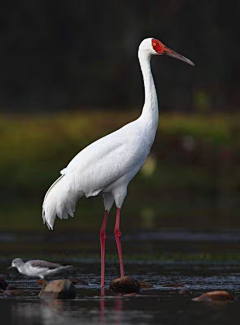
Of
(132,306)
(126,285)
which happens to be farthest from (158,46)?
(132,306)

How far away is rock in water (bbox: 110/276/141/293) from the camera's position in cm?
1249

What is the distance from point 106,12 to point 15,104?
7.58 m

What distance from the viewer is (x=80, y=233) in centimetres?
2052

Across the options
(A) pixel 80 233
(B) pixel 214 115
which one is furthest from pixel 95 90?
(A) pixel 80 233

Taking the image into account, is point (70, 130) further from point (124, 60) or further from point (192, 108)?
point (124, 60)

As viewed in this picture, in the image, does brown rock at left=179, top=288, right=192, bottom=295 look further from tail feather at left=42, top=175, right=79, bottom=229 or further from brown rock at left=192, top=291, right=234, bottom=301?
tail feather at left=42, top=175, right=79, bottom=229

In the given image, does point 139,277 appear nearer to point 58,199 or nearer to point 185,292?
point 58,199

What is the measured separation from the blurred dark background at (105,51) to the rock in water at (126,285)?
3947 cm

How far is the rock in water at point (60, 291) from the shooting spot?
1193cm

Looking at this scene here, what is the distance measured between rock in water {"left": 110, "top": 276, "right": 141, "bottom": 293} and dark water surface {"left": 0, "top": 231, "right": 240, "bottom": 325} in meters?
0.13

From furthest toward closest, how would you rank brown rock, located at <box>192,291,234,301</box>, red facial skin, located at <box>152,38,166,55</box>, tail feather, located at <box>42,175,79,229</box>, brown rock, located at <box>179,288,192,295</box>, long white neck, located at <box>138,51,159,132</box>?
red facial skin, located at <box>152,38,166,55</box>, long white neck, located at <box>138,51,159,132</box>, tail feather, located at <box>42,175,79,229</box>, brown rock, located at <box>179,288,192,295</box>, brown rock, located at <box>192,291,234,301</box>

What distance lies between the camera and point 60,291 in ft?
39.1

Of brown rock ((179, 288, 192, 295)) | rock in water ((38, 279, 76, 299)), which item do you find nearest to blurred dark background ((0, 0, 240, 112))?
brown rock ((179, 288, 192, 295))

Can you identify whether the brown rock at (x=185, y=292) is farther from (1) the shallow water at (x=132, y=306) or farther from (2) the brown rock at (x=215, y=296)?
(2) the brown rock at (x=215, y=296)
